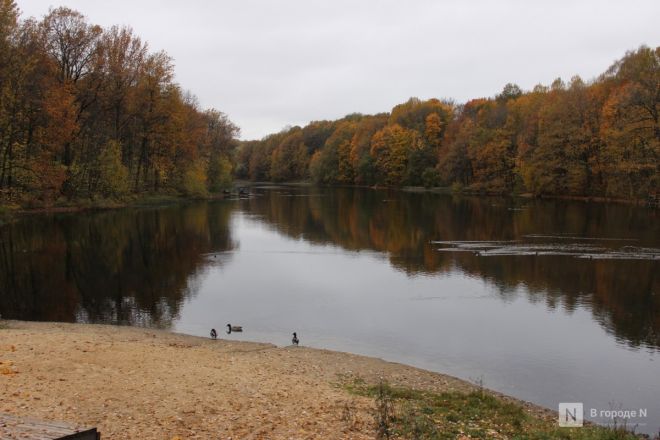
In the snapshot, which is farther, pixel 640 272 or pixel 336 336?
pixel 640 272

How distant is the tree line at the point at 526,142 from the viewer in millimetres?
62062

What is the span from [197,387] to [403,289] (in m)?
15.3

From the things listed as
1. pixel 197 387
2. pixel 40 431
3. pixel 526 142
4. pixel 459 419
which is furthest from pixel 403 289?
pixel 526 142

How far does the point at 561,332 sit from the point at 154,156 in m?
62.6

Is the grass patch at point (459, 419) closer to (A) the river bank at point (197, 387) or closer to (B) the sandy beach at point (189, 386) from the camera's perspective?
(A) the river bank at point (197, 387)

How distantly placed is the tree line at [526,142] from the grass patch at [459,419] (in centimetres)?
5710

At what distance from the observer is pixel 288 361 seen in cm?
1533

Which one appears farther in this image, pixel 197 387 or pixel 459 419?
pixel 197 387

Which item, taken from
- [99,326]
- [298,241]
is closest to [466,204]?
[298,241]

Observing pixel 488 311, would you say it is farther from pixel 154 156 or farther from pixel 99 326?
pixel 154 156

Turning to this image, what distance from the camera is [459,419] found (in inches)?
419

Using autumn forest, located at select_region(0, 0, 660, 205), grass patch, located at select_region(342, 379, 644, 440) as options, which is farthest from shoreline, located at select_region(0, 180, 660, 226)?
grass patch, located at select_region(342, 379, 644, 440)

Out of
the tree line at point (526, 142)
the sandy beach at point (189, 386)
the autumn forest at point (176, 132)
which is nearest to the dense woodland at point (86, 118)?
the autumn forest at point (176, 132)

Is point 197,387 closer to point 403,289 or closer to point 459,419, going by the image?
point 459,419
